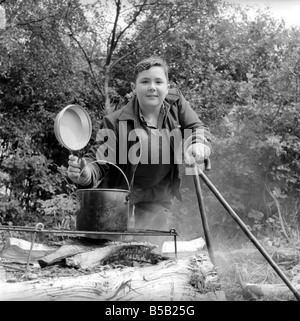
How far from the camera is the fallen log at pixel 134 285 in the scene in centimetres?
192

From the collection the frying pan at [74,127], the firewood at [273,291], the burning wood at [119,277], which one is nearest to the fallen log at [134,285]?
the burning wood at [119,277]

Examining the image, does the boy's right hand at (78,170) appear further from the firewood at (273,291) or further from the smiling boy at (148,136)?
the firewood at (273,291)

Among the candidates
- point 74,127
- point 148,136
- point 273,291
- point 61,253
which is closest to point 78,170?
point 74,127

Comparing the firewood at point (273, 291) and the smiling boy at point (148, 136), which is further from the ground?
the smiling boy at point (148, 136)

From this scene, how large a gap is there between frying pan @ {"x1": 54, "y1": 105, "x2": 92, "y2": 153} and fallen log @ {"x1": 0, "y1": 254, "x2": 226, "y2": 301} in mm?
629

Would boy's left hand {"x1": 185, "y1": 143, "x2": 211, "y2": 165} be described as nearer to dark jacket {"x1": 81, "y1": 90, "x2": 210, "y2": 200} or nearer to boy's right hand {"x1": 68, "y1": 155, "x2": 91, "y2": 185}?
dark jacket {"x1": 81, "y1": 90, "x2": 210, "y2": 200}

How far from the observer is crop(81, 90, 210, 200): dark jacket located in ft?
9.24

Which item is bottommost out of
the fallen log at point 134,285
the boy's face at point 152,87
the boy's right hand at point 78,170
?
the fallen log at point 134,285

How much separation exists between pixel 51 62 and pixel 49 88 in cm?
34

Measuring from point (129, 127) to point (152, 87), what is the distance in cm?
26

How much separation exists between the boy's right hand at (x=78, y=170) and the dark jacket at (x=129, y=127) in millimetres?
136
